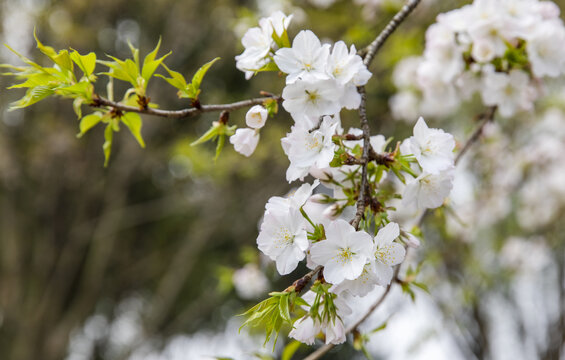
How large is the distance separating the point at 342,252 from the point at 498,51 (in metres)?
0.77

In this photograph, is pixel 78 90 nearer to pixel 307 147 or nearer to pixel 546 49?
pixel 307 147

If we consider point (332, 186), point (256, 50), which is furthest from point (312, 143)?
point (256, 50)

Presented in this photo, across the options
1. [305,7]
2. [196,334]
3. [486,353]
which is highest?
[305,7]

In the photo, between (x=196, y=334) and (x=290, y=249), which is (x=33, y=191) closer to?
(x=196, y=334)

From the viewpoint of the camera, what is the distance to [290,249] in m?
0.61

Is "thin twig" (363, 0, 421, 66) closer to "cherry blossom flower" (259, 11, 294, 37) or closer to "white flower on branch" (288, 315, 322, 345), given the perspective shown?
"cherry blossom flower" (259, 11, 294, 37)

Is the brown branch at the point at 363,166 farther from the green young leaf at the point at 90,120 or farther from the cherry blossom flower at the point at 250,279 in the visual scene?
the cherry blossom flower at the point at 250,279

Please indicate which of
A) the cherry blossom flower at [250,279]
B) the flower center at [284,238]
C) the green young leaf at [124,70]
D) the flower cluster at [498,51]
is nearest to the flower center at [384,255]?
the flower center at [284,238]

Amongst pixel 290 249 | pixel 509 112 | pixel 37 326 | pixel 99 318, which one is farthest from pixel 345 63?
pixel 99 318

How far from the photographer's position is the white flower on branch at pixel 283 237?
0.60 m

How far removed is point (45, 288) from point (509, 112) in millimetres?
4809

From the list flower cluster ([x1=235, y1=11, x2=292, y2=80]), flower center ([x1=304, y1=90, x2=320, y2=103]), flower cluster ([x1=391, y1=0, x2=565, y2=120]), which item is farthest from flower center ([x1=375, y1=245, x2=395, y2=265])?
flower cluster ([x1=391, y1=0, x2=565, y2=120])

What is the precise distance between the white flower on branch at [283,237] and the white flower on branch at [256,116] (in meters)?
0.19

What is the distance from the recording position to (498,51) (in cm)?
106
